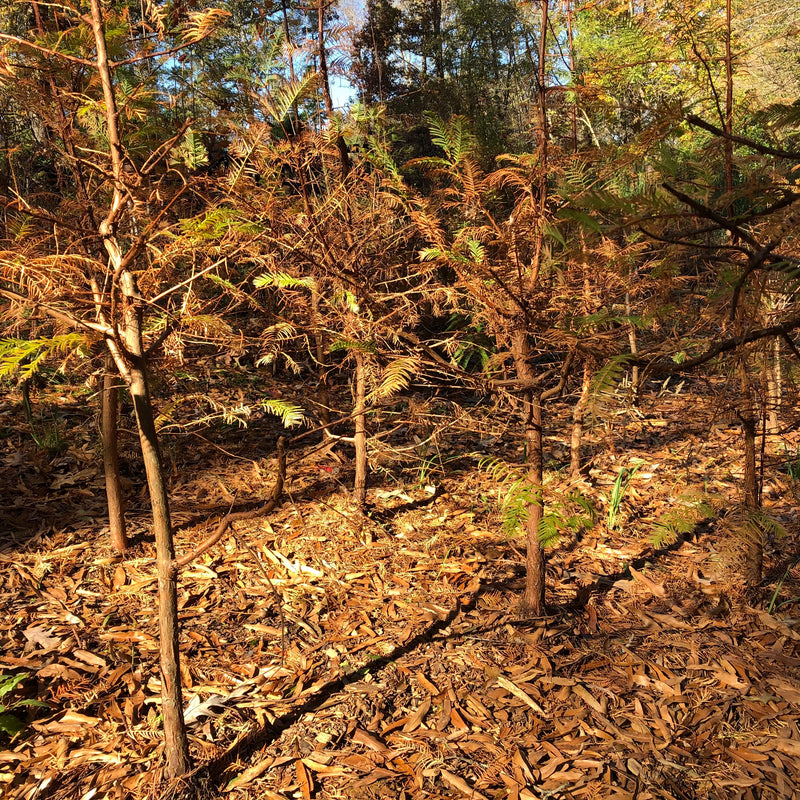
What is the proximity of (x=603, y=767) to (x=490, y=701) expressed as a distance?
1.77 ft

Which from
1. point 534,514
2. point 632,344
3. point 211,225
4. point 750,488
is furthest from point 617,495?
point 211,225

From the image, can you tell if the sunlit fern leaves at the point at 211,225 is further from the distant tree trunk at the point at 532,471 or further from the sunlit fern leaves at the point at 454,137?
the distant tree trunk at the point at 532,471

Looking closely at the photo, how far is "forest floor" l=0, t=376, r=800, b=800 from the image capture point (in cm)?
240

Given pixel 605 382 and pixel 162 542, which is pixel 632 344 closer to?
pixel 605 382

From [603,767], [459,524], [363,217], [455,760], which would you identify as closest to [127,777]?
[455,760]

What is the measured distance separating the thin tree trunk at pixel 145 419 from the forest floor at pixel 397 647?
264mm

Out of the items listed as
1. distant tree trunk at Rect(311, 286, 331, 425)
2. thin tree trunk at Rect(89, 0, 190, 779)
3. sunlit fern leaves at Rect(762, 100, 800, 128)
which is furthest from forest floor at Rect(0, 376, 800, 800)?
sunlit fern leaves at Rect(762, 100, 800, 128)

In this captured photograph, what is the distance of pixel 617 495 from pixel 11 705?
3.44 m

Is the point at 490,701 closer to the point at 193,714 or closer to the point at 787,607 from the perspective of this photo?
the point at 193,714

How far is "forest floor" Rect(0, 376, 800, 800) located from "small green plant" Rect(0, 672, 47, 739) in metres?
0.05

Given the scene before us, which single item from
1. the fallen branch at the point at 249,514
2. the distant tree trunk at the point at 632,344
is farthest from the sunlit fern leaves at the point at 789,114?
the fallen branch at the point at 249,514

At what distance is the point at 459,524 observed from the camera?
170 inches

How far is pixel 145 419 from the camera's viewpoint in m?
2.01

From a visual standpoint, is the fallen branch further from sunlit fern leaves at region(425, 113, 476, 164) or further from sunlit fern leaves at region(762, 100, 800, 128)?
sunlit fern leaves at region(762, 100, 800, 128)
